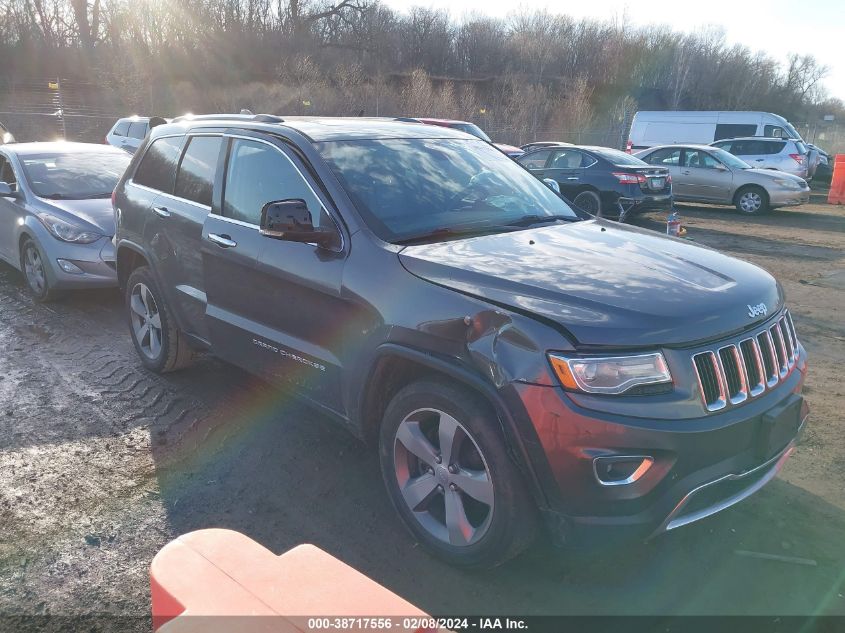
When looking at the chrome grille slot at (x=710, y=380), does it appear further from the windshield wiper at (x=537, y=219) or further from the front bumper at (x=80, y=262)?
the front bumper at (x=80, y=262)

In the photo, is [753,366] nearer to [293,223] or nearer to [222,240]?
[293,223]

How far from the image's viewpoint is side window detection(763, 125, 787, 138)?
23.2m

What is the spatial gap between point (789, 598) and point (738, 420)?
0.82m

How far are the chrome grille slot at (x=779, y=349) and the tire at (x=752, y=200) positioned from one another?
14.0m

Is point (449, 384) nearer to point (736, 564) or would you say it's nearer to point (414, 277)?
point (414, 277)

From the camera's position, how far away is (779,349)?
10.0ft

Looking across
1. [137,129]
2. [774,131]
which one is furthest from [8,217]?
[774,131]

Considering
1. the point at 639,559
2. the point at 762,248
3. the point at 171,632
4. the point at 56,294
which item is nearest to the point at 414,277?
the point at 639,559

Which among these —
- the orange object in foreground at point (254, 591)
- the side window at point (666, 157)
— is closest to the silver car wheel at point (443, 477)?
the orange object in foreground at point (254, 591)

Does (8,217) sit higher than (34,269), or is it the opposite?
(8,217)

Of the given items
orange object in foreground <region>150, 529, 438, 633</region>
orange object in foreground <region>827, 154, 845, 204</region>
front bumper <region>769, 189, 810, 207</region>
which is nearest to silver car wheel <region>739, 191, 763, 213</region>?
front bumper <region>769, 189, 810, 207</region>

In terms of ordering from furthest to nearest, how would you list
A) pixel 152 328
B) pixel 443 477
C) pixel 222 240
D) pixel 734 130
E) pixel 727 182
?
pixel 734 130, pixel 727 182, pixel 152 328, pixel 222 240, pixel 443 477

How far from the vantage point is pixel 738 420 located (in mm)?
2639

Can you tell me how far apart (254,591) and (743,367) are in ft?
6.96
